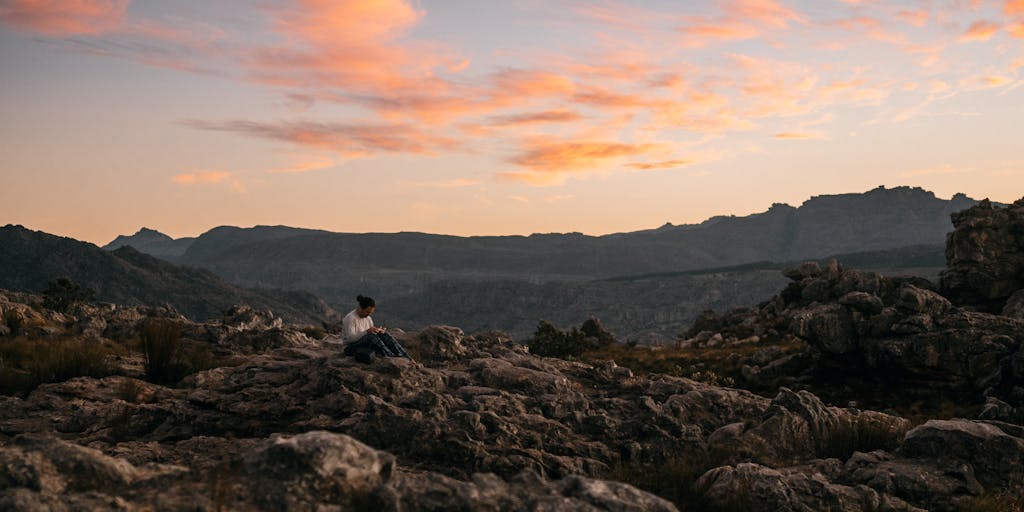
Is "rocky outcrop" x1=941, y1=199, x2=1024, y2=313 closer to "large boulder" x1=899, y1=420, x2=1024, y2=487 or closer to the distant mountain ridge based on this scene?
"large boulder" x1=899, y1=420, x2=1024, y2=487

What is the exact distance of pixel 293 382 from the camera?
14.5 meters

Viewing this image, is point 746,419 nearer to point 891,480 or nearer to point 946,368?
point 891,480

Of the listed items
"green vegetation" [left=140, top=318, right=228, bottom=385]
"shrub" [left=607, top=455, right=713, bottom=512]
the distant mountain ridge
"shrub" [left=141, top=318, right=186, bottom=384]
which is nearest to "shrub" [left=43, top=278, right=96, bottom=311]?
"green vegetation" [left=140, top=318, right=228, bottom=385]

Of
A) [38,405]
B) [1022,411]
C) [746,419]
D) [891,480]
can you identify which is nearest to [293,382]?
[38,405]

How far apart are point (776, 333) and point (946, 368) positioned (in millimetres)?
18533

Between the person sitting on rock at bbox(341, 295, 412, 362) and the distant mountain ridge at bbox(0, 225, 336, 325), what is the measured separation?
162519 mm

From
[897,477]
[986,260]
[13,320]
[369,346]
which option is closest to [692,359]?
[986,260]

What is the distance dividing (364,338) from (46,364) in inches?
314

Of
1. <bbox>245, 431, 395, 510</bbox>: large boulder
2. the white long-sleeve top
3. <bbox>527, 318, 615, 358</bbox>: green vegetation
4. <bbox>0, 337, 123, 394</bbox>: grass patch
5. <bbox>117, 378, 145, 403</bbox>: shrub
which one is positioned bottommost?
<bbox>527, 318, 615, 358</bbox>: green vegetation

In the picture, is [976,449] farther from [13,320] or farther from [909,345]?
[13,320]

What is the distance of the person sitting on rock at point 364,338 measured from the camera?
14.7m

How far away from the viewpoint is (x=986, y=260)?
1420 inches

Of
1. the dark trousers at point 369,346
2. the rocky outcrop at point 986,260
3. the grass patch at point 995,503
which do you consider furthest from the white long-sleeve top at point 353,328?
the rocky outcrop at point 986,260

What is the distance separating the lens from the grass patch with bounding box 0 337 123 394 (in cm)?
1499
